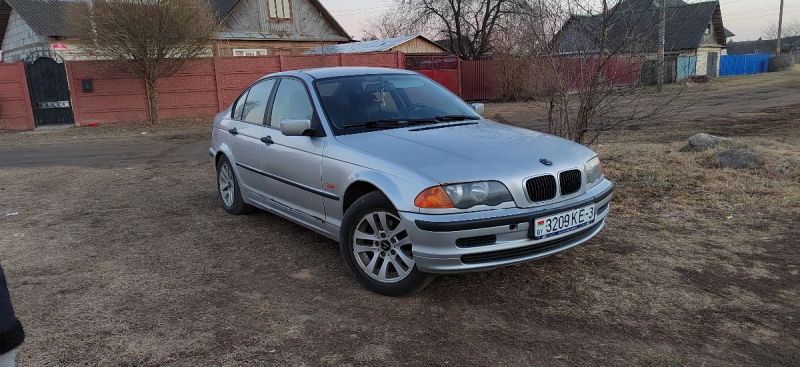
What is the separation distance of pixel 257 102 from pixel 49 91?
15867 millimetres

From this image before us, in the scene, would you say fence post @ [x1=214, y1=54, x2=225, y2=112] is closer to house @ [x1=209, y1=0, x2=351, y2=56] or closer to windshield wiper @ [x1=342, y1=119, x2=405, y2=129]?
house @ [x1=209, y1=0, x2=351, y2=56]

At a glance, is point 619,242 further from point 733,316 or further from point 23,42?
point 23,42

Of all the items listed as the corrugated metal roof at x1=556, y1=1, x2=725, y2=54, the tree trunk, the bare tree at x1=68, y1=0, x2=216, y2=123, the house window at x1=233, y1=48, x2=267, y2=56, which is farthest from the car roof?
the house window at x1=233, y1=48, x2=267, y2=56

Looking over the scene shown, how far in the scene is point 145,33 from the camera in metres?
16.0

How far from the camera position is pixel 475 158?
3.52 meters

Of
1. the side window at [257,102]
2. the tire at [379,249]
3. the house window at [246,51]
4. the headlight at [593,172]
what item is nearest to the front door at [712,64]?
the house window at [246,51]

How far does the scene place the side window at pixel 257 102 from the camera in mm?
5250

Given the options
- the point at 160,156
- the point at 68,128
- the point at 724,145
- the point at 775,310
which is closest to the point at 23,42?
the point at 68,128

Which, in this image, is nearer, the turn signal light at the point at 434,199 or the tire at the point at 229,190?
the turn signal light at the point at 434,199

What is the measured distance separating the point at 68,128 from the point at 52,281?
15.5 metres

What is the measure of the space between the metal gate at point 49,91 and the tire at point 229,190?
1461 cm

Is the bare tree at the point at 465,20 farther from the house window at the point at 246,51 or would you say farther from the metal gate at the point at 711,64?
the metal gate at the point at 711,64

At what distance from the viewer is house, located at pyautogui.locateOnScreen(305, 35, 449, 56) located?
2691 centimetres

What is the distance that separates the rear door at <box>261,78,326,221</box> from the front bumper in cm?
110
